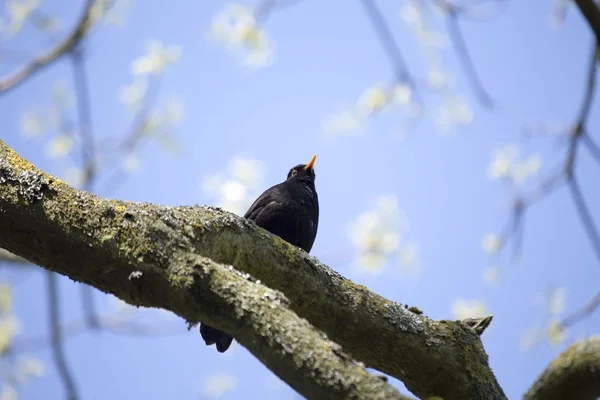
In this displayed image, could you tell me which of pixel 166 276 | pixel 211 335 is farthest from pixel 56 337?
pixel 166 276

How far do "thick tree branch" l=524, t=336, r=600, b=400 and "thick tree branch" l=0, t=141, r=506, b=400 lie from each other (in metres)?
0.62

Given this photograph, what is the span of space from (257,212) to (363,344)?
2.38 m

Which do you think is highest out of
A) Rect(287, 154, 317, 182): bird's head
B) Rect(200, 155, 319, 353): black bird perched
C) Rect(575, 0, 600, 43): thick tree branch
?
Rect(287, 154, 317, 182): bird's head

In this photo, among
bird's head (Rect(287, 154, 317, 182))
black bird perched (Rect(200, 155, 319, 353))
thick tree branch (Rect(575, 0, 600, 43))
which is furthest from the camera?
bird's head (Rect(287, 154, 317, 182))

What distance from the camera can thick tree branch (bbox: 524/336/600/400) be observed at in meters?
1.77

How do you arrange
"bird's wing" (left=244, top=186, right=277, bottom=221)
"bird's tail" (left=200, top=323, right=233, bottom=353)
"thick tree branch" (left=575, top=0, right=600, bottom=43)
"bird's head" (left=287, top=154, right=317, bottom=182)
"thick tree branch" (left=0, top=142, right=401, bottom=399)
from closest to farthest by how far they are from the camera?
"thick tree branch" (left=0, top=142, right=401, bottom=399), "thick tree branch" (left=575, top=0, right=600, bottom=43), "bird's tail" (left=200, top=323, right=233, bottom=353), "bird's wing" (left=244, top=186, right=277, bottom=221), "bird's head" (left=287, top=154, right=317, bottom=182)

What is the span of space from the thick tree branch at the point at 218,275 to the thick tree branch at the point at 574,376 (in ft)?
2.02

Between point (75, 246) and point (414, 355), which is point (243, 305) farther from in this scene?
point (414, 355)

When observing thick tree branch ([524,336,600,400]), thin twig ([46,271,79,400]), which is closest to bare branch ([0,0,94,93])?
thin twig ([46,271,79,400])

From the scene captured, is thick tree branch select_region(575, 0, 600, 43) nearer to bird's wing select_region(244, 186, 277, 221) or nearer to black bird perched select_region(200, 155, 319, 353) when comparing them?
black bird perched select_region(200, 155, 319, 353)

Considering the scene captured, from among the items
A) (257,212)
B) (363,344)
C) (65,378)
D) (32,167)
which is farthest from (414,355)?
(257,212)

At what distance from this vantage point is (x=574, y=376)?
1795 mm

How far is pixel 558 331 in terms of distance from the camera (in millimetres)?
3678

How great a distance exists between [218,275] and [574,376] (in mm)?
1111
